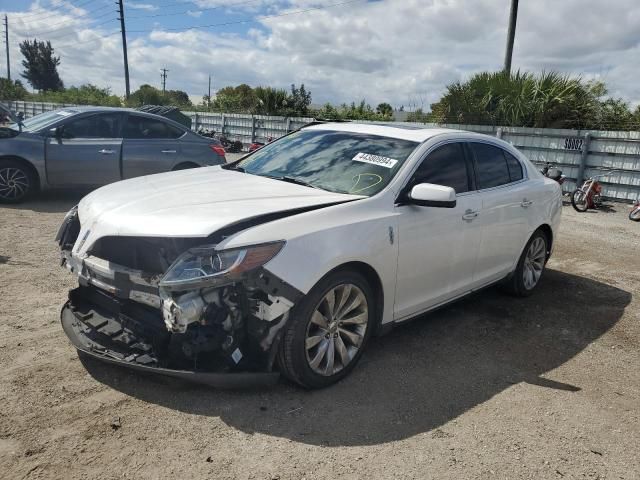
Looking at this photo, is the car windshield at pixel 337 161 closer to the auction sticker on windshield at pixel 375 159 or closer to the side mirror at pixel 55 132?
the auction sticker on windshield at pixel 375 159

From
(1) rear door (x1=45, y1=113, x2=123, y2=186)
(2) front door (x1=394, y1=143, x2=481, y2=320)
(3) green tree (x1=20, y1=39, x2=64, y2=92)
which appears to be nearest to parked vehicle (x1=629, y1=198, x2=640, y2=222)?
(2) front door (x1=394, y1=143, x2=481, y2=320)

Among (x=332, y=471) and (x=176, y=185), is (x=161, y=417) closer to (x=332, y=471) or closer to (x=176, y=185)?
(x=332, y=471)

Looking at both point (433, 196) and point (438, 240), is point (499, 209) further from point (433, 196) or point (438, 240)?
point (433, 196)

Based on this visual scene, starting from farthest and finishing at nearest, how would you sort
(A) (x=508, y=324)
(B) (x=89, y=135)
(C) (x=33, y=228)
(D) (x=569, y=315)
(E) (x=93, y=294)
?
(B) (x=89, y=135) < (C) (x=33, y=228) < (D) (x=569, y=315) < (A) (x=508, y=324) < (E) (x=93, y=294)

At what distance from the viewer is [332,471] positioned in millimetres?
2635

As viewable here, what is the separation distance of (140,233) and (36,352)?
1312mm

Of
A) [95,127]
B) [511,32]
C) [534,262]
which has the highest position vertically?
[511,32]

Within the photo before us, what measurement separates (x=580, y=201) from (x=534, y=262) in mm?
7307

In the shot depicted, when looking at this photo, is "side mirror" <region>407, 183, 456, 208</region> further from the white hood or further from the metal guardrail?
the metal guardrail

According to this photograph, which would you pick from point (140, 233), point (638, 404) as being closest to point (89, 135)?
point (140, 233)

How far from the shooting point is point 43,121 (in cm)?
842

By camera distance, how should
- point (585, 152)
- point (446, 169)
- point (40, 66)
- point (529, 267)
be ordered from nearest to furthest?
point (446, 169) < point (529, 267) < point (585, 152) < point (40, 66)

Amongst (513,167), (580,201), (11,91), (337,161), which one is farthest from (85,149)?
(11,91)

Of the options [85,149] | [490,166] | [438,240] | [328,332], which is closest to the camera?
[328,332]
